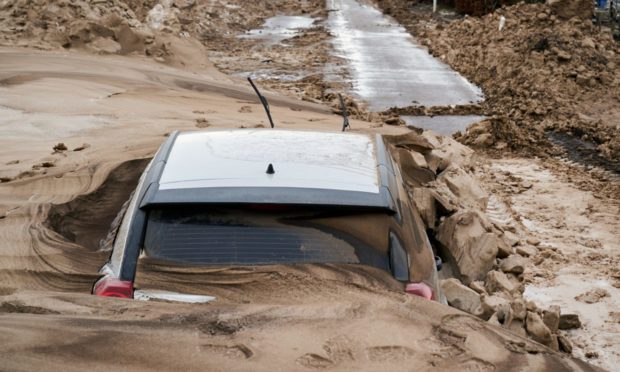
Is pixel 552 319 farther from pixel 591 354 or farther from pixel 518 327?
pixel 518 327

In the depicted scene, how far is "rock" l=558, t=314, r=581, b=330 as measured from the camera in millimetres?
6957

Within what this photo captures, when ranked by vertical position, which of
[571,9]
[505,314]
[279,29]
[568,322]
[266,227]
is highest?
[266,227]

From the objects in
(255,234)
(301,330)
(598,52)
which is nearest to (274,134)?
(255,234)

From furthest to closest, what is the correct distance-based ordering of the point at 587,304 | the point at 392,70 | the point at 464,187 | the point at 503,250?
1. the point at 392,70
2. the point at 464,187
3. the point at 503,250
4. the point at 587,304

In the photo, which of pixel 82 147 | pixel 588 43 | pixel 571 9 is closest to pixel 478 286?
pixel 82 147

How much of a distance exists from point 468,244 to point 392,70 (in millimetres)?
14171

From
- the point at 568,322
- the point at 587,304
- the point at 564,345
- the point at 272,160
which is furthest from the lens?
the point at 587,304

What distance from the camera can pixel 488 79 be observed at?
19844mm

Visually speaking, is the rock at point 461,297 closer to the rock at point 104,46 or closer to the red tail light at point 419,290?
the red tail light at point 419,290

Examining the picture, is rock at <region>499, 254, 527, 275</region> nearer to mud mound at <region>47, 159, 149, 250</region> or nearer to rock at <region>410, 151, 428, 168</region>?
rock at <region>410, 151, 428, 168</region>

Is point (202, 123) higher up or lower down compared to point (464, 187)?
higher up

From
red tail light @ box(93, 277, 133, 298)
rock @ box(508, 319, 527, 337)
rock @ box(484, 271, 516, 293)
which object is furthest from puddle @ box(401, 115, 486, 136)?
red tail light @ box(93, 277, 133, 298)

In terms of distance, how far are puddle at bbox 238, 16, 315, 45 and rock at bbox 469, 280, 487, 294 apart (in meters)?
20.6

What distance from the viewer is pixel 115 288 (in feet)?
13.9
